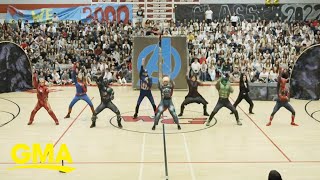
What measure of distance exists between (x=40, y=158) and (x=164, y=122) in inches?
222

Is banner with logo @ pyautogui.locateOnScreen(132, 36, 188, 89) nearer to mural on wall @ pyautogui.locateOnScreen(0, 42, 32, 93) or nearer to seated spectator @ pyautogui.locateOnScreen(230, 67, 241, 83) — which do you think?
seated spectator @ pyautogui.locateOnScreen(230, 67, 241, 83)

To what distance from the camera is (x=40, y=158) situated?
1179 cm

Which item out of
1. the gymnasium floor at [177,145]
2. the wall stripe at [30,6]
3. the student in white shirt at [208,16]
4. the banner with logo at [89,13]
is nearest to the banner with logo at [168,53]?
the gymnasium floor at [177,145]

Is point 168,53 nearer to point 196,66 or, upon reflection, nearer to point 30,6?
point 196,66

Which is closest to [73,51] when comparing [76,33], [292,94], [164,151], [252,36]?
[76,33]

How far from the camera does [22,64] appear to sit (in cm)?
2312

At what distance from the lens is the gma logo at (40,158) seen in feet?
36.9

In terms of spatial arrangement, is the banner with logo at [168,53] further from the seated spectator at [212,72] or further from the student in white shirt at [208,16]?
the student in white shirt at [208,16]

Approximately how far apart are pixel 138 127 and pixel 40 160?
4.54 m

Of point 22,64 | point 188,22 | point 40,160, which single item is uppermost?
point 188,22

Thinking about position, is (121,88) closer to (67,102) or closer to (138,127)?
(67,102)

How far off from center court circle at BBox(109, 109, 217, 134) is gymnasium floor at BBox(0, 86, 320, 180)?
34 millimetres

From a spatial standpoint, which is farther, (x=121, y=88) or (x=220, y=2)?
(x=220, y=2)

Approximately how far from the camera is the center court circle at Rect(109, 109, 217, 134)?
15094 millimetres
